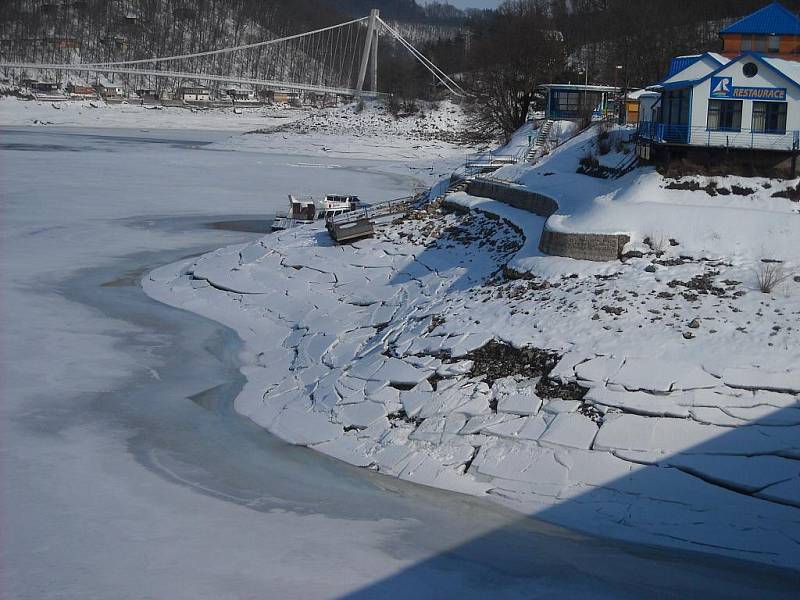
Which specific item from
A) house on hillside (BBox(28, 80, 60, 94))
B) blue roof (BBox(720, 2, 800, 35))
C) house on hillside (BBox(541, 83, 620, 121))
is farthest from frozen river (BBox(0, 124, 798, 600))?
house on hillside (BBox(28, 80, 60, 94))

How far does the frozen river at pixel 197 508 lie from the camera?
9.84 m

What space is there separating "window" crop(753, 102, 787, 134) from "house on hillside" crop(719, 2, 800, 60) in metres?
4.65

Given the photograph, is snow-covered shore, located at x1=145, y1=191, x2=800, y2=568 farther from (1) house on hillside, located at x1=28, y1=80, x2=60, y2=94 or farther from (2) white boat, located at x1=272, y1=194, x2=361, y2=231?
(1) house on hillside, located at x1=28, y1=80, x2=60, y2=94

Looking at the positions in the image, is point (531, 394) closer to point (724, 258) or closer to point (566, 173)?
point (724, 258)

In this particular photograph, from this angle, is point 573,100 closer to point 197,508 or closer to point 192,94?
point 197,508

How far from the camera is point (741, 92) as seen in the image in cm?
2050

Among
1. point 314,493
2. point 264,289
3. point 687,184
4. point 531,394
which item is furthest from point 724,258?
point 264,289

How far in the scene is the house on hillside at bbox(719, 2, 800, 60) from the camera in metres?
24.7

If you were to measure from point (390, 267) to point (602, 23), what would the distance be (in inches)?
2518

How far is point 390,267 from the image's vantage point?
70.5 ft

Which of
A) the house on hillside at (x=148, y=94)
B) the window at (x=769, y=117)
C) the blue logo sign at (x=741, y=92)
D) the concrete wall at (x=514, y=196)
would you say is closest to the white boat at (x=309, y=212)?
the concrete wall at (x=514, y=196)

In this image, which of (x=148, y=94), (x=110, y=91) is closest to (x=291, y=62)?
(x=148, y=94)

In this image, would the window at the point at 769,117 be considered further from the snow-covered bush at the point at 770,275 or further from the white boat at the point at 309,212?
the white boat at the point at 309,212

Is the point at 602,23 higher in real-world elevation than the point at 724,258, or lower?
higher
